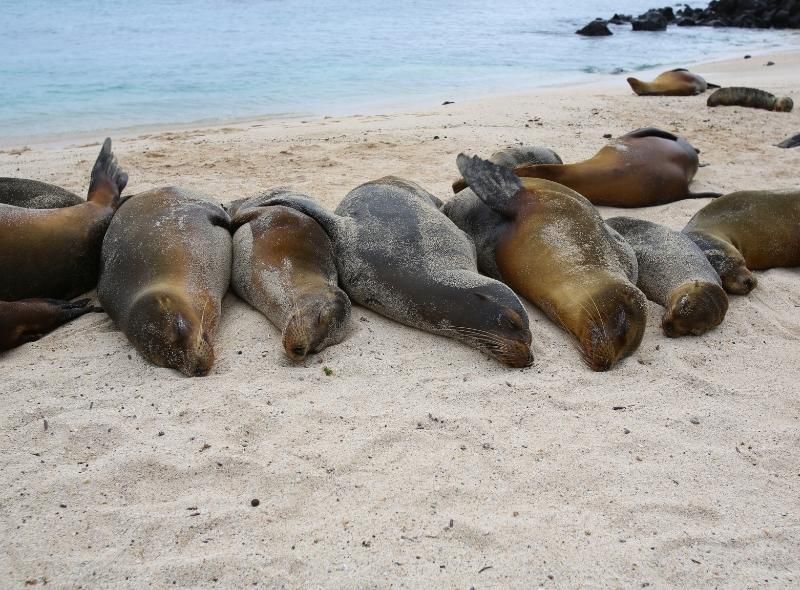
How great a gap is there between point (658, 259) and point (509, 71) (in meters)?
12.4

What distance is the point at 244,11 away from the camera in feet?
93.9

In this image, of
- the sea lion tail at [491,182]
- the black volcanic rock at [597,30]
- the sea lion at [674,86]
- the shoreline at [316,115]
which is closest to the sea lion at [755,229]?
the sea lion tail at [491,182]

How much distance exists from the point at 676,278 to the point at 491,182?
4.15 feet

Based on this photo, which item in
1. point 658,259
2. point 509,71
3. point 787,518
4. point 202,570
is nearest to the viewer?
point 202,570

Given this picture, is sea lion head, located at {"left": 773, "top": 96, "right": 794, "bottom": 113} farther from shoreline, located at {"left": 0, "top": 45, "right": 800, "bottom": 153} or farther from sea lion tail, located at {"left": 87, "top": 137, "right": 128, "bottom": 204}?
sea lion tail, located at {"left": 87, "top": 137, "right": 128, "bottom": 204}

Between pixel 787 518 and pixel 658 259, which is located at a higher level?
pixel 658 259

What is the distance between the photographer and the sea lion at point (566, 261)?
143 inches

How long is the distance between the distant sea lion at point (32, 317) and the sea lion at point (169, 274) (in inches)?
7.7

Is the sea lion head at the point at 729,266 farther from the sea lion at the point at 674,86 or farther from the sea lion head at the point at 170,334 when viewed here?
the sea lion at the point at 674,86

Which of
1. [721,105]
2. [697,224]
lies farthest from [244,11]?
[697,224]

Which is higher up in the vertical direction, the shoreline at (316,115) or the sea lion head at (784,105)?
the sea lion head at (784,105)

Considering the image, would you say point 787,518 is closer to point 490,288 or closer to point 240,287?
point 490,288

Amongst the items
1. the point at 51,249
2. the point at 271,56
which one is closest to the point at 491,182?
the point at 51,249

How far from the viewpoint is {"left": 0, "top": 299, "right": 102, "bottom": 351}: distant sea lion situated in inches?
149
